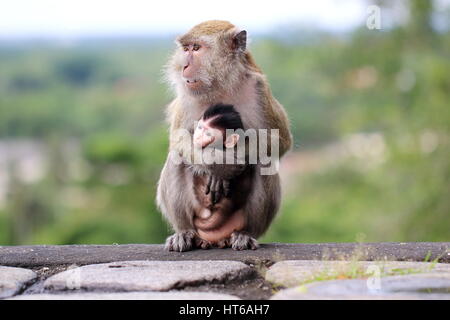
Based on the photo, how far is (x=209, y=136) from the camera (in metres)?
4.91

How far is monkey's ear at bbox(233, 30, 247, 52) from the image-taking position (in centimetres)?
521

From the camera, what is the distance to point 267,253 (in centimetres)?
471

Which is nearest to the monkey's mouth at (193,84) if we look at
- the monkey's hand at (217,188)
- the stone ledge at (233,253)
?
the monkey's hand at (217,188)

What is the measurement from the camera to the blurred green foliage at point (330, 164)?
16.6m

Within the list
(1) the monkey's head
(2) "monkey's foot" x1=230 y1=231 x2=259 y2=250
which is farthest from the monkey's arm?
(2) "monkey's foot" x1=230 y1=231 x2=259 y2=250

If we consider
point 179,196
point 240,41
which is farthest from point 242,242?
point 240,41

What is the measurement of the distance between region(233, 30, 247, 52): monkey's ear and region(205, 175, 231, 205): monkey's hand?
843 millimetres

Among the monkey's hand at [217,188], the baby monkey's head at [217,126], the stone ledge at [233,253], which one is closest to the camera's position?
the stone ledge at [233,253]

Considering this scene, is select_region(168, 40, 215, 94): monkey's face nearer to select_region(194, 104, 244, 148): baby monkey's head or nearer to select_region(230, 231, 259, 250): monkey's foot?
select_region(194, 104, 244, 148): baby monkey's head

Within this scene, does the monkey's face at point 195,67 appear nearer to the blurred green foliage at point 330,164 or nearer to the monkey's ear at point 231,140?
the monkey's ear at point 231,140

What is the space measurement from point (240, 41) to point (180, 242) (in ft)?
4.32

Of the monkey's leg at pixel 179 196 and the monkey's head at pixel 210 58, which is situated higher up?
the monkey's head at pixel 210 58

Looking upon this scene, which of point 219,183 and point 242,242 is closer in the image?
point 242,242

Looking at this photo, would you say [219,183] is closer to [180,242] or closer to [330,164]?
[180,242]
